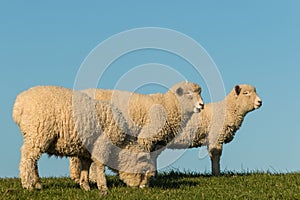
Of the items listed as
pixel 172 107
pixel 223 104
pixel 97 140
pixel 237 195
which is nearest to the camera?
pixel 237 195

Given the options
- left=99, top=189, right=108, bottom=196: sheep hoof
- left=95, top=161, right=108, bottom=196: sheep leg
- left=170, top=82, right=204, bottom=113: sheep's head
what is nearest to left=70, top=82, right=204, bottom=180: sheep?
left=170, top=82, right=204, bottom=113: sheep's head

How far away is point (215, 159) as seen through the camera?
15.5 meters

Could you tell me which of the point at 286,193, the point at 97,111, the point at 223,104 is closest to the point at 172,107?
the point at 223,104

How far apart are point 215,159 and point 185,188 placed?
375 cm

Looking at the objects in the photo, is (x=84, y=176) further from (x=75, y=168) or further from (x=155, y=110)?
(x=155, y=110)

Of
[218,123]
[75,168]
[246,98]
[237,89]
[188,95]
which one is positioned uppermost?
[237,89]

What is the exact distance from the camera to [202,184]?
41.7 feet

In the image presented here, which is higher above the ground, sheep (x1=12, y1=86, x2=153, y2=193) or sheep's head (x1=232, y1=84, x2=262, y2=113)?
sheep's head (x1=232, y1=84, x2=262, y2=113)

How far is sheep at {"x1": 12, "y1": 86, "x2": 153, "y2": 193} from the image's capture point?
10945 millimetres

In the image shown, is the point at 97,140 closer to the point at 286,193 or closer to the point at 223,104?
the point at 286,193

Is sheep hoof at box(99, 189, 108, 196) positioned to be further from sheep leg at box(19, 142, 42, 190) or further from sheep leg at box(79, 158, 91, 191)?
sheep leg at box(19, 142, 42, 190)

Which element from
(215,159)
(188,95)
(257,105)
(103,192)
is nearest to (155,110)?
(188,95)

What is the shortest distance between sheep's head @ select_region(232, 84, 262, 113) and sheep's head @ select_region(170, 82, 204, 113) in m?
1.84

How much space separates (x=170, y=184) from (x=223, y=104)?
14.5 ft
